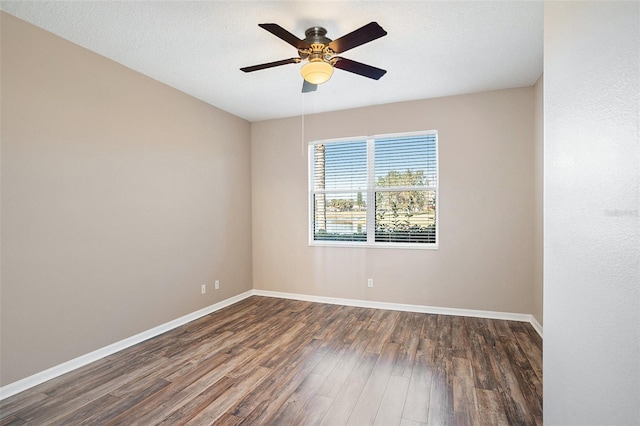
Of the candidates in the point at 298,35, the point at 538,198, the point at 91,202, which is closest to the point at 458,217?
the point at 538,198

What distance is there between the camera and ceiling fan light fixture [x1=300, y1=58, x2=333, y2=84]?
2.40 metres

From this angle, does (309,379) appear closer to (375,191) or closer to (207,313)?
(207,313)

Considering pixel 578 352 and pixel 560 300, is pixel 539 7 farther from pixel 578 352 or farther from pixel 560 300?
pixel 578 352

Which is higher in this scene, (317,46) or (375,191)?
(317,46)

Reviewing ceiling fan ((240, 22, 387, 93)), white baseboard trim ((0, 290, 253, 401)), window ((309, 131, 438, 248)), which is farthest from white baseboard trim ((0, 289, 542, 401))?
ceiling fan ((240, 22, 387, 93))

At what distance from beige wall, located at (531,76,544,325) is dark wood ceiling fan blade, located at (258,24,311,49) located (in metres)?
2.77

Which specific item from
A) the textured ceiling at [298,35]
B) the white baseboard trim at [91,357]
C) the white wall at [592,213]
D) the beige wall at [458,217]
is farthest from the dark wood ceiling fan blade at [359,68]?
the white baseboard trim at [91,357]

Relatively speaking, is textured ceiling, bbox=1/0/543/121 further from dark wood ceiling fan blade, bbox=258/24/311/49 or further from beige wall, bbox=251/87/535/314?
beige wall, bbox=251/87/535/314

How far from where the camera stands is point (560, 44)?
4.21ft

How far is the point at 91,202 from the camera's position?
2.89 meters

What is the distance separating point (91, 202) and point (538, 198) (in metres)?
4.65

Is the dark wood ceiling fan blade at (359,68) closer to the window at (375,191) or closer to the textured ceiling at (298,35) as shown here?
the textured ceiling at (298,35)

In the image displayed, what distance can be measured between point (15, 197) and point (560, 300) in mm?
3507

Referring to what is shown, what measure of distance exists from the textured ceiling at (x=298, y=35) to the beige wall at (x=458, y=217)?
41 centimetres
